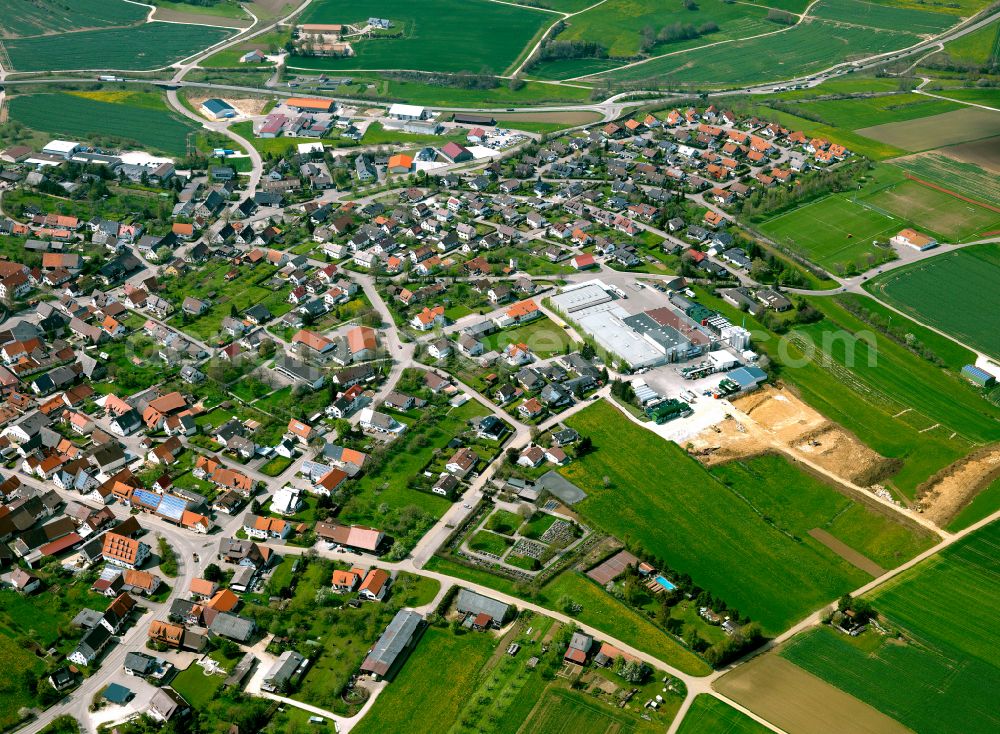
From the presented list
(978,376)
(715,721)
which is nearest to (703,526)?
(715,721)

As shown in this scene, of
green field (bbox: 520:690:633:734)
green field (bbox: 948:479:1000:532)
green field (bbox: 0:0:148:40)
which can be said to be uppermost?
green field (bbox: 0:0:148:40)

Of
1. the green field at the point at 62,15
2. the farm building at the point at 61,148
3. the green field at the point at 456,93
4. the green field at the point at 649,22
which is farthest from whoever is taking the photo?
the green field at the point at 649,22

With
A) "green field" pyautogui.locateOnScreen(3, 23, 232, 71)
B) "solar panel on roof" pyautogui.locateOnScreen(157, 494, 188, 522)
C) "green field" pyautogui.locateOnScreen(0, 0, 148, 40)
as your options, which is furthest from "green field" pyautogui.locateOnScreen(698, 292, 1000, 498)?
"green field" pyautogui.locateOnScreen(0, 0, 148, 40)

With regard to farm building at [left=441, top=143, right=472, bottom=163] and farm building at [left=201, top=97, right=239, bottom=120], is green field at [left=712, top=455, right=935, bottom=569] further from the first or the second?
farm building at [left=201, top=97, right=239, bottom=120]

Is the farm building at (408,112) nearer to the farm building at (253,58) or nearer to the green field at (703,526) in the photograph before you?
the farm building at (253,58)

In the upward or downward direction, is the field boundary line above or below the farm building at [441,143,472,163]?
below

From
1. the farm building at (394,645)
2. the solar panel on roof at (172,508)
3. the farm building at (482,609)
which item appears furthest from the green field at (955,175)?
the solar panel on roof at (172,508)
